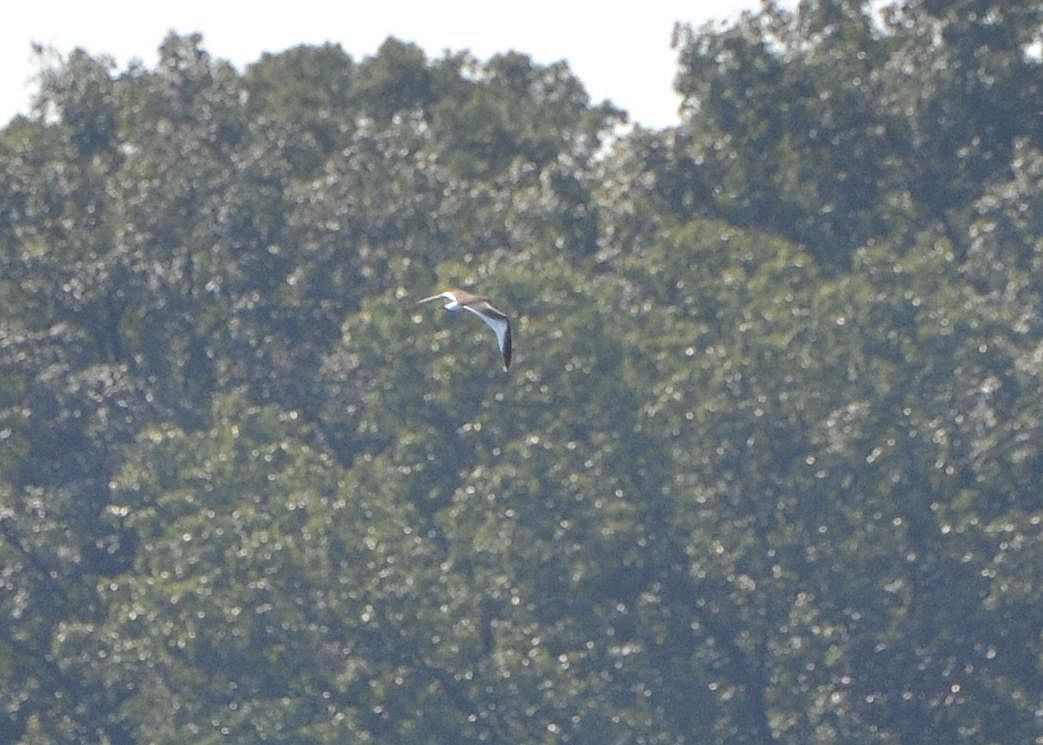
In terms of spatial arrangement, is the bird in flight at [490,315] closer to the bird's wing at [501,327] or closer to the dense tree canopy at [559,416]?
the bird's wing at [501,327]

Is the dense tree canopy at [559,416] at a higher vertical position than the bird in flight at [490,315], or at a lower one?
higher

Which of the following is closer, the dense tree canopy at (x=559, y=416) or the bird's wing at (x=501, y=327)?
the bird's wing at (x=501, y=327)

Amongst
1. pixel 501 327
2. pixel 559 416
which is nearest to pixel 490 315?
pixel 501 327

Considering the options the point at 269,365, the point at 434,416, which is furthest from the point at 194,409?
the point at 434,416

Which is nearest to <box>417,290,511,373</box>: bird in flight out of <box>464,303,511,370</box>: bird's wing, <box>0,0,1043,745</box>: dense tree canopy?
<box>464,303,511,370</box>: bird's wing

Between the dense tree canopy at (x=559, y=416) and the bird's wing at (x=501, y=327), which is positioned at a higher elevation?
the dense tree canopy at (x=559, y=416)

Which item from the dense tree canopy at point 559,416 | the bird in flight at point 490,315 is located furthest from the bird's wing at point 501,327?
the dense tree canopy at point 559,416

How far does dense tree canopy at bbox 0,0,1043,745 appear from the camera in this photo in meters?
41.3

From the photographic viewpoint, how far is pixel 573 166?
1847 inches

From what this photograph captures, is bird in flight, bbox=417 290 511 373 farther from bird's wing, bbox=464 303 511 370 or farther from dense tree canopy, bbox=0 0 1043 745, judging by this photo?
dense tree canopy, bbox=0 0 1043 745

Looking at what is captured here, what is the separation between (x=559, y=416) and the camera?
42.2 metres

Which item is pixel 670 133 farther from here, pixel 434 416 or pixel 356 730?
pixel 356 730

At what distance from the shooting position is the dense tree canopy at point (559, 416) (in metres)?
41.3

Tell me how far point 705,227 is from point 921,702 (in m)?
6.84
